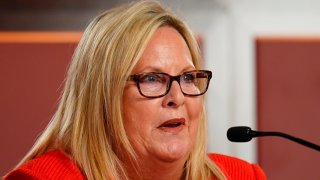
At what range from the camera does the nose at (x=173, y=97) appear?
117 cm

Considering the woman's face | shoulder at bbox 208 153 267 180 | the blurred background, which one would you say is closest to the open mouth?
the woman's face

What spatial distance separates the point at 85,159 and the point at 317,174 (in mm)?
1089

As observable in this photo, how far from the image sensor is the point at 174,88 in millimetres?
1182

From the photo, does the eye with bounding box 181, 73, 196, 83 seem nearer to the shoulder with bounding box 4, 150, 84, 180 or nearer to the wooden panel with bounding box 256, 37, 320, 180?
the shoulder with bounding box 4, 150, 84, 180

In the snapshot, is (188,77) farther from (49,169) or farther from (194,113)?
(49,169)

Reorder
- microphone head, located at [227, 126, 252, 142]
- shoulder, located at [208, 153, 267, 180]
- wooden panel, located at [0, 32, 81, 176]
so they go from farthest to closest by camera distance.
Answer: wooden panel, located at [0, 32, 81, 176], shoulder, located at [208, 153, 267, 180], microphone head, located at [227, 126, 252, 142]

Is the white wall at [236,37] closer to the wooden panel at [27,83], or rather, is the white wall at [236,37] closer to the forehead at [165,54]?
the wooden panel at [27,83]

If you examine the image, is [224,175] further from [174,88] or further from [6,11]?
[6,11]

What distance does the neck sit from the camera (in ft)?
4.02

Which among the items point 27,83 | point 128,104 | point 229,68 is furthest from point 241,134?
point 27,83

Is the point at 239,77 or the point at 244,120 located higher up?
the point at 239,77

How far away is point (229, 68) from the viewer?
1.98 metres

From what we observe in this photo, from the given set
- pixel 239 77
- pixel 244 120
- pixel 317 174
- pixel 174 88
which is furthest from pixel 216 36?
pixel 174 88

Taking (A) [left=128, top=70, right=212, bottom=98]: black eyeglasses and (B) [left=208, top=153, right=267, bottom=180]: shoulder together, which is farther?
(B) [left=208, top=153, right=267, bottom=180]: shoulder
